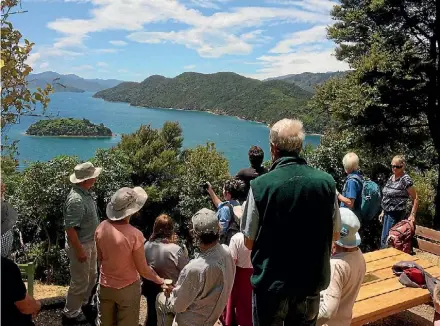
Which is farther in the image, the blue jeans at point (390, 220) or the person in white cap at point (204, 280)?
the blue jeans at point (390, 220)

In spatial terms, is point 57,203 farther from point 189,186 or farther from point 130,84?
point 130,84

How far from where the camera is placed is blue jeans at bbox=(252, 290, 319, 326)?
209 centimetres

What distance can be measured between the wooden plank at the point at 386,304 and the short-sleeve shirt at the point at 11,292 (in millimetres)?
2176

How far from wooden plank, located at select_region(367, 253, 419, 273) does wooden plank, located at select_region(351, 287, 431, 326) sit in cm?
43

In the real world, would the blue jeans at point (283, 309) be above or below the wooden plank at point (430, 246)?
above

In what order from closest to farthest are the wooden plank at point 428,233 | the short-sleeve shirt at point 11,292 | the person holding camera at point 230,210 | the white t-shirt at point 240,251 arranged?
the short-sleeve shirt at point 11,292, the white t-shirt at point 240,251, the person holding camera at point 230,210, the wooden plank at point 428,233

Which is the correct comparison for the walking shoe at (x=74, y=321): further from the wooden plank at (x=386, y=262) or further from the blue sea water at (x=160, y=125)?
the blue sea water at (x=160, y=125)

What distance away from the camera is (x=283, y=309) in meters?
2.10

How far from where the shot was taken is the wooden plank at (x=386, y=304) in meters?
2.96

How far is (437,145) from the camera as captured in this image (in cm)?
1088

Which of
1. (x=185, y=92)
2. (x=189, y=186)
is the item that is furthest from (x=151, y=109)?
(x=189, y=186)

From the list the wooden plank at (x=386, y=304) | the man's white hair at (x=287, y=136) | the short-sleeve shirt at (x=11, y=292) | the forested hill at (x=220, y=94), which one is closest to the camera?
the short-sleeve shirt at (x=11, y=292)

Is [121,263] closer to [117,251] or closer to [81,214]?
[117,251]

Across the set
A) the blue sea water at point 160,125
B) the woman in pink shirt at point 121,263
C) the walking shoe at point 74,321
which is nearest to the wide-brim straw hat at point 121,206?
the woman in pink shirt at point 121,263
